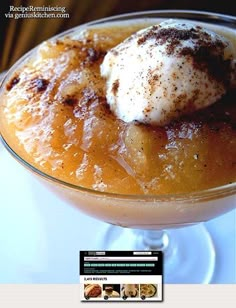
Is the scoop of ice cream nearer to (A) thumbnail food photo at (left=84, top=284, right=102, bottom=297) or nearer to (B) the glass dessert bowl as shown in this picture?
(B) the glass dessert bowl

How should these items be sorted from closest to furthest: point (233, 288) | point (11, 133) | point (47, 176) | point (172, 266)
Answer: point (47, 176)
point (11, 133)
point (233, 288)
point (172, 266)

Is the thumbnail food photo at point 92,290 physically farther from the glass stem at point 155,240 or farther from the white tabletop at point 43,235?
the glass stem at point 155,240

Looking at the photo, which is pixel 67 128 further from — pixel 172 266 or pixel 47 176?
pixel 172 266

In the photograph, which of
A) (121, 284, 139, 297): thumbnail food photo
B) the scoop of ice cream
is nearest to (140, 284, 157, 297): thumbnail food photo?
(121, 284, 139, 297): thumbnail food photo

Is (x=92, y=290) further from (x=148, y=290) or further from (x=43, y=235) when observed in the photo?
(x=43, y=235)

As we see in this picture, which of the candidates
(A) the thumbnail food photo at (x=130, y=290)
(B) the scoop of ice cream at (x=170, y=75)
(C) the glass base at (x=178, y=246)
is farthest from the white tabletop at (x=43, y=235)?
(B) the scoop of ice cream at (x=170, y=75)

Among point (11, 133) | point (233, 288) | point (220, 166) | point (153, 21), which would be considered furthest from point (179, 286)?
point (153, 21)

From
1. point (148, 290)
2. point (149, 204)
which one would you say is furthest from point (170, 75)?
point (148, 290)

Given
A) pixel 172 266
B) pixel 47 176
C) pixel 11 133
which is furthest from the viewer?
pixel 172 266
